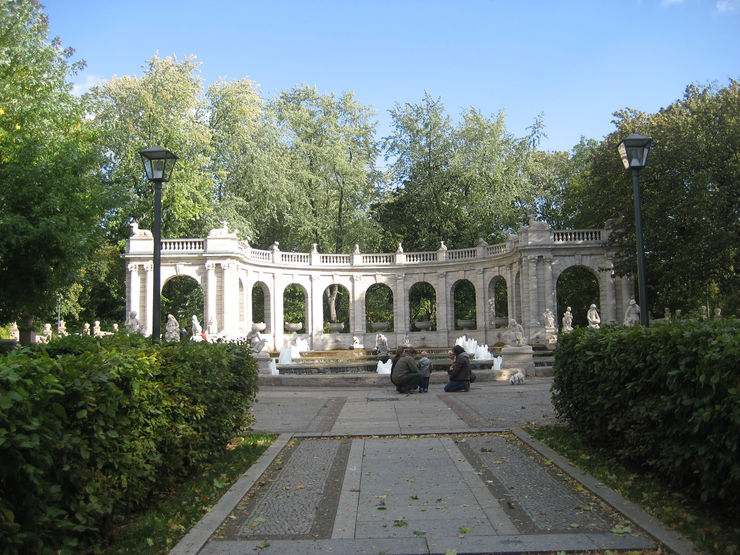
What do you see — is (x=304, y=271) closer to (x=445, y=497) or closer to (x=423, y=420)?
(x=423, y=420)

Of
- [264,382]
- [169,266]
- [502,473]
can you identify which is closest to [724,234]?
[264,382]

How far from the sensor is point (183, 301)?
141 feet

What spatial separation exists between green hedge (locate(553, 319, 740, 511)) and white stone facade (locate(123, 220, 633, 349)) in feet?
89.5

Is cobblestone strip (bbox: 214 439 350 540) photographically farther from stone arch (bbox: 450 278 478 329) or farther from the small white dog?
stone arch (bbox: 450 278 478 329)

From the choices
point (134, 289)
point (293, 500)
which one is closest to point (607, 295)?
point (134, 289)

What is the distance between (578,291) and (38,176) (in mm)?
34110

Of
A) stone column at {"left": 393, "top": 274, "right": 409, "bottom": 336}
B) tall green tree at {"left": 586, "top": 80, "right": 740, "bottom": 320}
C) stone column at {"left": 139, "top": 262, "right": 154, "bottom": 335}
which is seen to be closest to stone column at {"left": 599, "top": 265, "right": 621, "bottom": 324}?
tall green tree at {"left": 586, "top": 80, "right": 740, "bottom": 320}

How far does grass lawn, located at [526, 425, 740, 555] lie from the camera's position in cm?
492

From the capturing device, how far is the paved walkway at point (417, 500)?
16.9 ft

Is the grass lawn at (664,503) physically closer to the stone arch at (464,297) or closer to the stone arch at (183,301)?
the stone arch at (183,301)

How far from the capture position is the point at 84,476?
4.45 meters

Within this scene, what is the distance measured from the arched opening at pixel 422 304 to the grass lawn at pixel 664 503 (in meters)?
35.7

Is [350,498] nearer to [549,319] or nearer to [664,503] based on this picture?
[664,503]

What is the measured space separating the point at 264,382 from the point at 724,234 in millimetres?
A: 20102
